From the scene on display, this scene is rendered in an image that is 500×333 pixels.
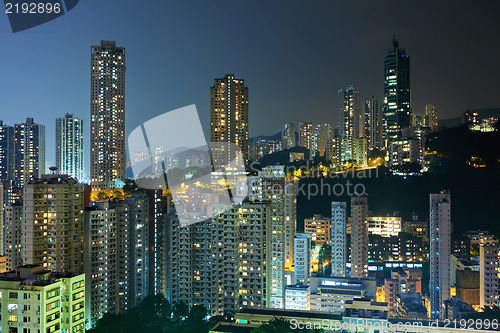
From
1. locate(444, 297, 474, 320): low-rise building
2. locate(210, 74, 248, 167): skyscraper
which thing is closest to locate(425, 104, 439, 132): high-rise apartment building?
locate(210, 74, 248, 167): skyscraper

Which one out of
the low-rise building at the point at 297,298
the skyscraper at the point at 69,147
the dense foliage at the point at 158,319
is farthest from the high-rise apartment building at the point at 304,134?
the dense foliage at the point at 158,319

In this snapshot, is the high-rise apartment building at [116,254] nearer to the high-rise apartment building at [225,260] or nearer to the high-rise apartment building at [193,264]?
the high-rise apartment building at [193,264]

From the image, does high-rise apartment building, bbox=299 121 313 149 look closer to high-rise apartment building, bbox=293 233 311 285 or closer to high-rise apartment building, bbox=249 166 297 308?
high-rise apartment building, bbox=249 166 297 308

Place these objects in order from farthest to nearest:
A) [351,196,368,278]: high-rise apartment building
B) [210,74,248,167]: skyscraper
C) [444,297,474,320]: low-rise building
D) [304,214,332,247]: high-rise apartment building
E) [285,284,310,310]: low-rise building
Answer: [210,74,248,167]: skyscraper
[304,214,332,247]: high-rise apartment building
[351,196,368,278]: high-rise apartment building
[285,284,310,310]: low-rise building
[444,297,474,320]: low-rise building

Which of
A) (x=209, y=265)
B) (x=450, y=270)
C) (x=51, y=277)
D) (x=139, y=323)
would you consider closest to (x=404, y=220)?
(x=450, y=270)

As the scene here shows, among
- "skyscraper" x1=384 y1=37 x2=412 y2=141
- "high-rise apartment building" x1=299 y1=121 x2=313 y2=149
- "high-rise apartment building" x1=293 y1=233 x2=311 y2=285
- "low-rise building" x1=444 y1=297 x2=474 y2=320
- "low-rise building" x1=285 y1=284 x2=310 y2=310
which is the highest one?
"skyscraper" x1=384 y1=37 x2=412 y2=141

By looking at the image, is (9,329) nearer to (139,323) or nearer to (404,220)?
(139,323)

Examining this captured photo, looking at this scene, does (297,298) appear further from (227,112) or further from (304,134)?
(304,134)
